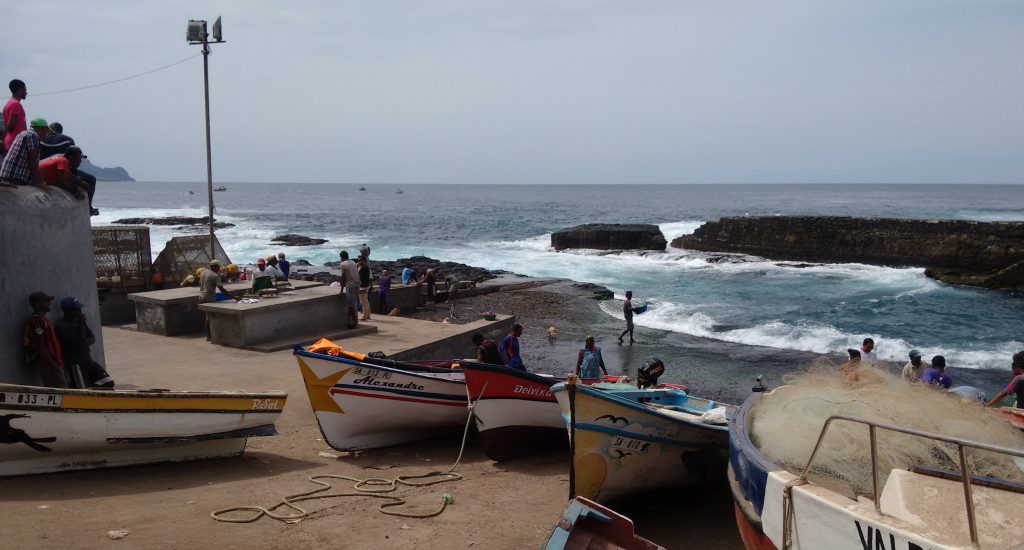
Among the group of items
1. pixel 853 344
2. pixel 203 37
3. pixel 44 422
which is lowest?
pixel 853 344

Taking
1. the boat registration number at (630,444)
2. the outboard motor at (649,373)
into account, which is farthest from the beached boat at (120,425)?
the outboard motor at (649,373)

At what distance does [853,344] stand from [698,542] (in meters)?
16.6

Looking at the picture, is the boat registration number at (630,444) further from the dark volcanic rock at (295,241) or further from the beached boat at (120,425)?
the dark volcanic rock at (295,241)

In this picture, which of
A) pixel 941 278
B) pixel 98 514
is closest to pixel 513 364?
pixel 98 514

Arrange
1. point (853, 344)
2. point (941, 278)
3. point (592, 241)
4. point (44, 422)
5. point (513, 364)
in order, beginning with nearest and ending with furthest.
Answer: point (44, 422)
point (513, 364)
point (853, 344)
point (941, 278)
point (592, 241)

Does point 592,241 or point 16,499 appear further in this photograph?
point 592,241

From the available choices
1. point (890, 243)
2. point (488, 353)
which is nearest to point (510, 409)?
point (488, 353)

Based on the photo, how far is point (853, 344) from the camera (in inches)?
866

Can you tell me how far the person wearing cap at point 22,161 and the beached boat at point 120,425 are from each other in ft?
9.39

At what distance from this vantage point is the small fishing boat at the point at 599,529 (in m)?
5.85

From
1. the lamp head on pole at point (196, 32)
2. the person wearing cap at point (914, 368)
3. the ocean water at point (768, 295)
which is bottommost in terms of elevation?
the ocean water at point (768, 295)

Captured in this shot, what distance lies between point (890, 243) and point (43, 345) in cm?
4295

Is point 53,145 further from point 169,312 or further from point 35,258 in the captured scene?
point 169,312

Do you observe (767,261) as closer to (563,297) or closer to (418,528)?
(563,297)
